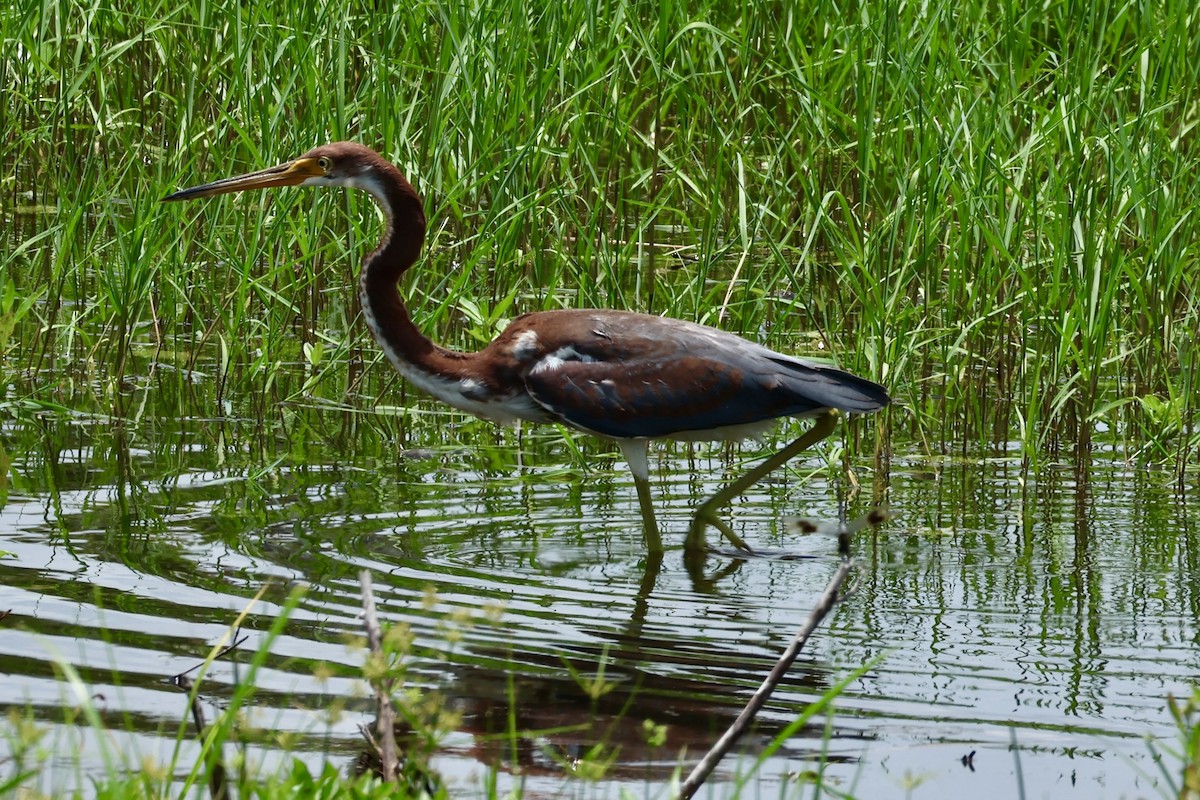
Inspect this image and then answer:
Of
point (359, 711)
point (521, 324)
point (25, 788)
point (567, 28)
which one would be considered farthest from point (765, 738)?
point (567, 28)

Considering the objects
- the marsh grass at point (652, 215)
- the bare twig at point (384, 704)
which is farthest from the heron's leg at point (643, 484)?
the bare twig at point (384, 704)

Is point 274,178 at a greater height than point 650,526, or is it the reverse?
point 274,178

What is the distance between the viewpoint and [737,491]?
5777mm

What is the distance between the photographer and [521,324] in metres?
5.82

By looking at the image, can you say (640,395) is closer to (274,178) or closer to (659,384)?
(659,384)

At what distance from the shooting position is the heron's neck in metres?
5.75

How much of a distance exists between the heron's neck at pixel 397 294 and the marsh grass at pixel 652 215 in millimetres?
445

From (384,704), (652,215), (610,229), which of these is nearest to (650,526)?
(652,215)

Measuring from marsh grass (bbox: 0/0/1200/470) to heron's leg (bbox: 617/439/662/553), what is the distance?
0.73 meters

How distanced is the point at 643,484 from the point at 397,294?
102 centimetres

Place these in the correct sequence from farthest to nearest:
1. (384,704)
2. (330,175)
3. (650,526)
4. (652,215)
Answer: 1. (652,215)
2. (330,175)
3. (650,526)
4. (384,704)

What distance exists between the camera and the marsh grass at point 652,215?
6242 millimetres

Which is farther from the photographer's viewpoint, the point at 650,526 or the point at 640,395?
the point at 640,395

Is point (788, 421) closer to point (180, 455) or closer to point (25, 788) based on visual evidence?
point (180, 455)
